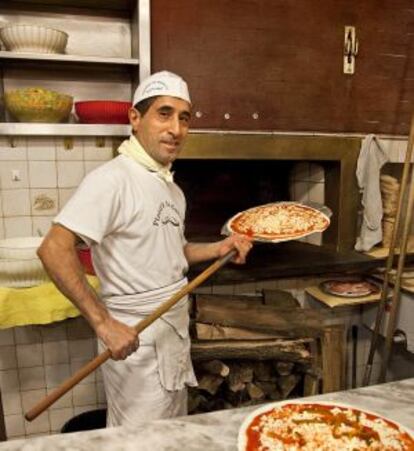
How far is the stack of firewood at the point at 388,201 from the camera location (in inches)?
109

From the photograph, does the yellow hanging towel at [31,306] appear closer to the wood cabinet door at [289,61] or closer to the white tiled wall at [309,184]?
the wood cabinet door at [289,61]

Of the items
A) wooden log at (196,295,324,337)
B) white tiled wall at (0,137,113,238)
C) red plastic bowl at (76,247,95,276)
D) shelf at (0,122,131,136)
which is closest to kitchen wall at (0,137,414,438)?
white tiled wall at (0,137,113,238)

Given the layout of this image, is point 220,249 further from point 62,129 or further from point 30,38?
point 30,38

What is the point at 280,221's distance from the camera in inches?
82.7

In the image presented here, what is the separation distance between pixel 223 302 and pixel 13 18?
6.45ft

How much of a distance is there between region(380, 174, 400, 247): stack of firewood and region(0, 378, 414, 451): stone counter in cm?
163

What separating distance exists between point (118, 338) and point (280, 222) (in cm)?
104

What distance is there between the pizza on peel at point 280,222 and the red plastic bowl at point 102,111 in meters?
0.85

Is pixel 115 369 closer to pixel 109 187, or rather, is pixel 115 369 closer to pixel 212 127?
pixel 109 187

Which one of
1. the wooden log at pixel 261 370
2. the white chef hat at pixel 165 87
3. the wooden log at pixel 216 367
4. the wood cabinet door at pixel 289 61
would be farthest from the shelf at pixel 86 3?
the wooden log at pixel 261 370

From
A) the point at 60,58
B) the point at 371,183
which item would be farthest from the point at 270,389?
the point at 60,58

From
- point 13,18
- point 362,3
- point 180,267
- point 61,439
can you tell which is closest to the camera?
point 61,439

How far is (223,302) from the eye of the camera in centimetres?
247

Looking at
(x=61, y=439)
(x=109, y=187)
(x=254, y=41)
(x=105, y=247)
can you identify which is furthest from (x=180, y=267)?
(x=254, y=41)
